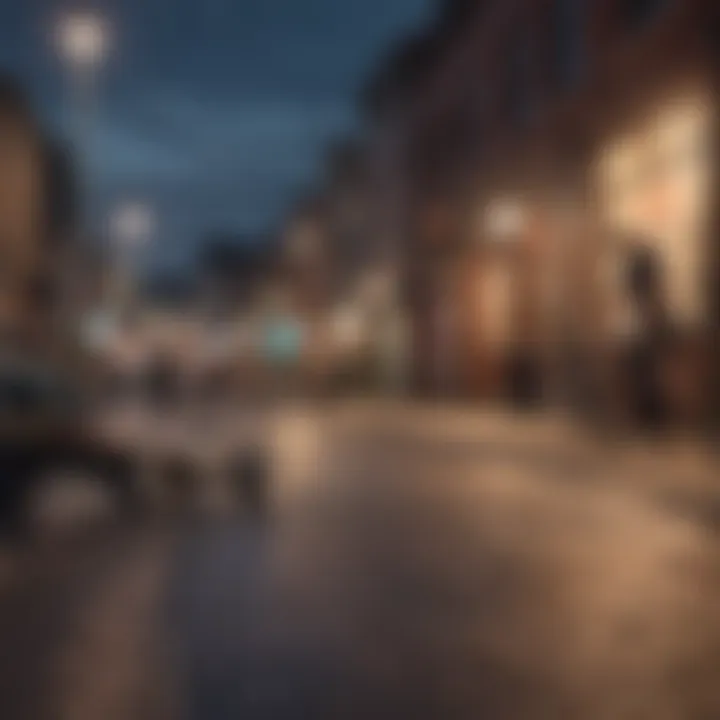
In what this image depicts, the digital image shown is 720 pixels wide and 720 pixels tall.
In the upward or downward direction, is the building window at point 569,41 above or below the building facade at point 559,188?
above

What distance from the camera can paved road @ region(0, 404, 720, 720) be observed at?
6.82 metres

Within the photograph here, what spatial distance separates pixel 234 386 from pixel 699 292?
4530 centimetres

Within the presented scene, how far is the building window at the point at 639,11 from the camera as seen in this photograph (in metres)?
26.6

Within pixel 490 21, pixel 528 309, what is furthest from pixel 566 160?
pixel 490 21

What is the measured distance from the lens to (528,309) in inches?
1529

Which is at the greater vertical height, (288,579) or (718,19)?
(718,19)

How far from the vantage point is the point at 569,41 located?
32906mm

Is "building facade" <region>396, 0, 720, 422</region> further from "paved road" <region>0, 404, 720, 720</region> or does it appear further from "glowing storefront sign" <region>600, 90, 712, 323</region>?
"paved road" <region>0, 404, 720, 720</region>

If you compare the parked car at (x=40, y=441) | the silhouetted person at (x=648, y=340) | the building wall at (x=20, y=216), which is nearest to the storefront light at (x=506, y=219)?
the silhouetted person at (x=648, y=340)

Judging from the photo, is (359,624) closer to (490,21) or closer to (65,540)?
(65,540)

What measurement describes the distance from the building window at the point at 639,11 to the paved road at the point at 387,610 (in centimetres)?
1127

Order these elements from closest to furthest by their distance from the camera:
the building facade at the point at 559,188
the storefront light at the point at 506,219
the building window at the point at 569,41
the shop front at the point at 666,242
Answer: the shop front at the point at 666,242 < the building facade at the point at 559,188 < the building window at the point at 569,41 < the storefront light at the point at 506,219

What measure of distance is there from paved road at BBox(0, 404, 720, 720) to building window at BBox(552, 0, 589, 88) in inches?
Answer: 609

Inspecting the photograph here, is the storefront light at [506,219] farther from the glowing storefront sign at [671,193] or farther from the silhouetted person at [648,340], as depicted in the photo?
the silhouetted person at [648,340]
